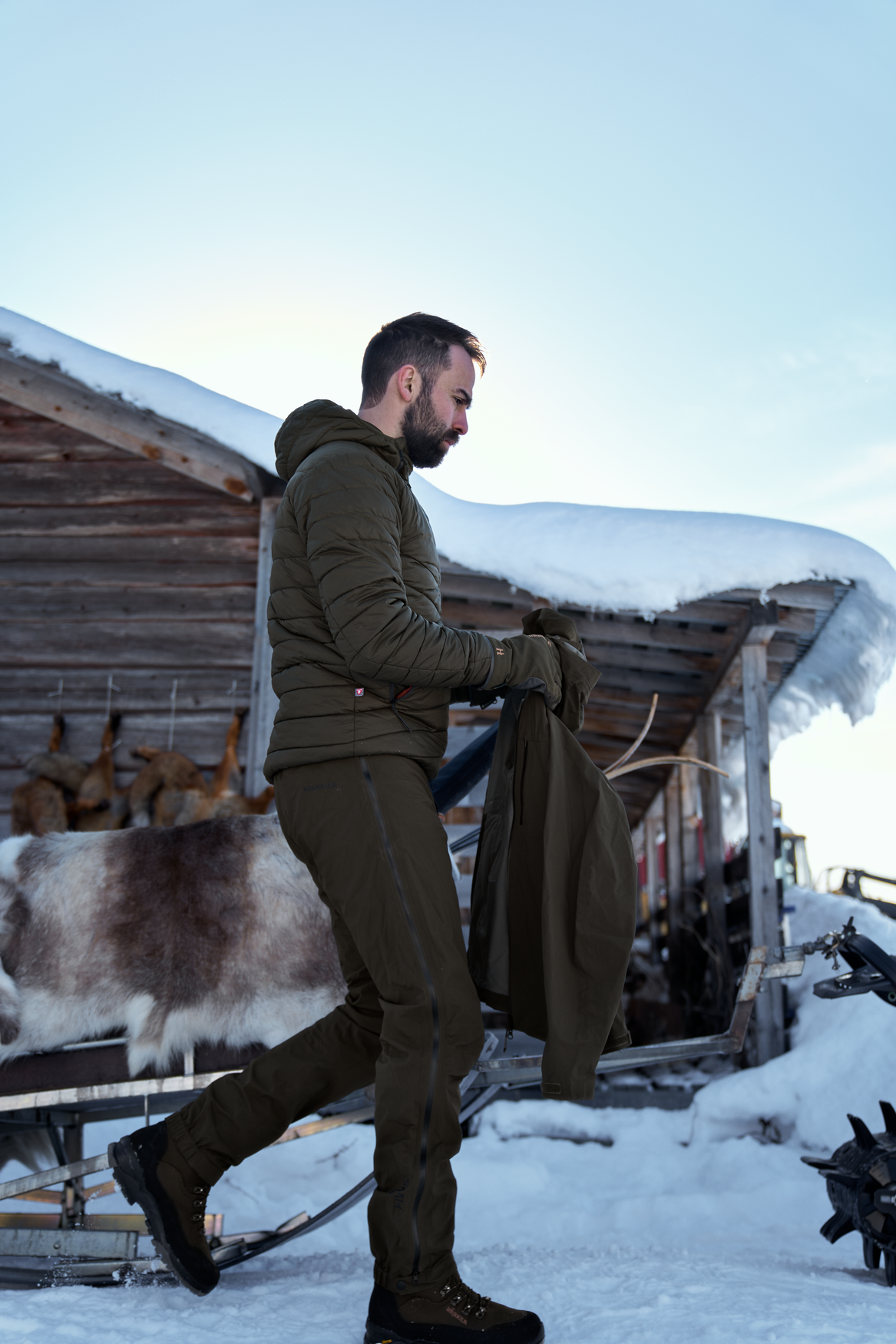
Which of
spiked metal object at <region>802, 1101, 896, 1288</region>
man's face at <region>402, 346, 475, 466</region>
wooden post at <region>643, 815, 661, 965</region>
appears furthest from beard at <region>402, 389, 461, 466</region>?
wooden post at <region>643, 815, 661, 965</region>

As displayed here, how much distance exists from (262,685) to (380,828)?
408 cm

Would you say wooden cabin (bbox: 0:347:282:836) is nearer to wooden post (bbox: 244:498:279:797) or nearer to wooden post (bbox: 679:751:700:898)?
wooden post (bbox: 244:498:279:797)

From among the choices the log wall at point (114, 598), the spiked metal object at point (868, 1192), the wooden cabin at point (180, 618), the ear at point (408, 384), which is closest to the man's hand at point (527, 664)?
the ear at point (408, 384)

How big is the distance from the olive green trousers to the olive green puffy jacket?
7cm

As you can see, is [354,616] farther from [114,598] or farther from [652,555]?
[114,598]

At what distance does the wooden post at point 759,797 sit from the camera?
6430 mm

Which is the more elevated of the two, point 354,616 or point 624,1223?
point 354,616

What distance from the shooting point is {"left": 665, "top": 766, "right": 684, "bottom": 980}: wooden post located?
10844 mm

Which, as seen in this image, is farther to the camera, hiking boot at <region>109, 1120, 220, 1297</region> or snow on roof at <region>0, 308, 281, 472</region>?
snow on roof at <region>0, 308, 281, 472</region>

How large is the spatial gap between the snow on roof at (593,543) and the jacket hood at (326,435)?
3.25m

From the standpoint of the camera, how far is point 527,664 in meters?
2.14

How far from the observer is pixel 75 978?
9.54ft

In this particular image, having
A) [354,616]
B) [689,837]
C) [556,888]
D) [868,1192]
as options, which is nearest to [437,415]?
[354,616]

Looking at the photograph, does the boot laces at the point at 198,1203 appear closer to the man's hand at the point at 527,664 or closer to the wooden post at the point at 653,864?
the man's hand at the point at 527,664
